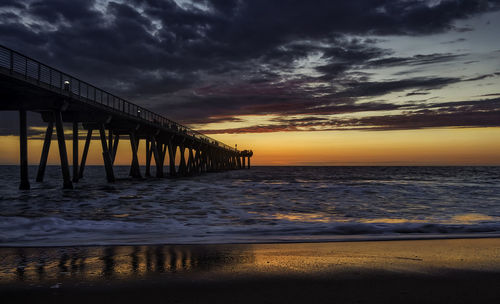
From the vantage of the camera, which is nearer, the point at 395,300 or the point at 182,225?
the point at 395,300

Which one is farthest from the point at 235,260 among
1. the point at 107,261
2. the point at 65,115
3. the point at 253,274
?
the point at 65,115

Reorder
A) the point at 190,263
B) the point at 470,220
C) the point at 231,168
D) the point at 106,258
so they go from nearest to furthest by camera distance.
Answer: the point at 190,263 → the point at 106,258 → the point at 470,220 → the point at 231,168

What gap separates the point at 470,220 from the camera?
9062 mm

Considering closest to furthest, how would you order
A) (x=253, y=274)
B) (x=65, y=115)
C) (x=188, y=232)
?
(x=253, y=274)
(x=188, y=232)
(x=65, y=115)

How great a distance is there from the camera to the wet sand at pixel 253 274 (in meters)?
2.94

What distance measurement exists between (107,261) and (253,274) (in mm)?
1768

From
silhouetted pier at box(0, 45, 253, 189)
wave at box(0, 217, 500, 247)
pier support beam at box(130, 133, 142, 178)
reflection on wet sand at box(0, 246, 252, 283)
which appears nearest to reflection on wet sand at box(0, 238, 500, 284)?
reflection on wet sand at box(0, 246, 252, 283)

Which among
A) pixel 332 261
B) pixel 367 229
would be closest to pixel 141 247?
pixel 332 261

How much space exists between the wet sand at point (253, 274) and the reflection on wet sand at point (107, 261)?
1cm

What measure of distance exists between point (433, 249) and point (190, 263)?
10.8 feet

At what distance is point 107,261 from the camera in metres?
4.16

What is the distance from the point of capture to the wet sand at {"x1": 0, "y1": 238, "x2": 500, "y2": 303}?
116 inches

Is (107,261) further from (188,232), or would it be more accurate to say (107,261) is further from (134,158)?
A: (134,158)

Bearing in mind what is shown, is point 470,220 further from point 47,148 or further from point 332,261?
point 47,148
